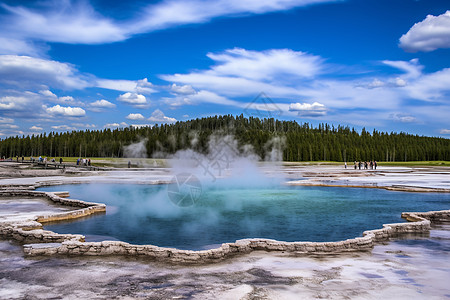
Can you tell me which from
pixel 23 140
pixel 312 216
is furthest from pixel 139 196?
pixel 23 140

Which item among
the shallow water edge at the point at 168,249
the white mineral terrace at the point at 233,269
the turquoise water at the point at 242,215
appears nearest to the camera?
the white mineral terrace at the point at 233,269

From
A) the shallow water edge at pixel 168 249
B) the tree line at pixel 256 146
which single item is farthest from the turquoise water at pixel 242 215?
the tree line at pixel 256 146

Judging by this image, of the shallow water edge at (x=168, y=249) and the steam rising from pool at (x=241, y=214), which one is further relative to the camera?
the steam rising from pool at (x=241, y=214)

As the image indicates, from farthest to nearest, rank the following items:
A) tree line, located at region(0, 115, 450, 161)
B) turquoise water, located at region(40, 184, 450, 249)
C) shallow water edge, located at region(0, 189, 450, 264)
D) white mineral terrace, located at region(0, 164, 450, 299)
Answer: tree line, located at region(0, 115, 450, 161), turquoise water, located at region(40, 184, 450, 249), shallow water edge, located at region(0, 189, 450, 264), white mineral terrace, located at region(0, 164, 450, 299)

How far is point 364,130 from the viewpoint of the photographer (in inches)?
5281

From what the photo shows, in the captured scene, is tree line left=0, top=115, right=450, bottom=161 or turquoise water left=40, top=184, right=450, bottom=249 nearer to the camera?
turquoise water left=40, top=184, right=450, bottom=249

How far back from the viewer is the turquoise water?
1093cm

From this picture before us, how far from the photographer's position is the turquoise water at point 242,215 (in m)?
10.9

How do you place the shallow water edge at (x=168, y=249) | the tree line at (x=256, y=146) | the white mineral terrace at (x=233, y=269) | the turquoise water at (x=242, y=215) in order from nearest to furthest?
the white mineral terrace at (x=233, y=269) → the shallow water edge at (x=168, y=249) → the turquoise water at (x=242, y=215) → the tree line at (x=256, y=146)

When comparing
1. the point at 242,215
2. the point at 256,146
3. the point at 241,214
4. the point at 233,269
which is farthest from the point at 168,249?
the point at 256,146

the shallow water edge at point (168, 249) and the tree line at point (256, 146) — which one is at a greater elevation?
the tree line at point (256, 146)

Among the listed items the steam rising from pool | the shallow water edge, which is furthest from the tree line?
the shallow water edge

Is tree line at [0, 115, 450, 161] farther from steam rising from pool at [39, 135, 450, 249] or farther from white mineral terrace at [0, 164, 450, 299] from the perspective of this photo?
white mineral terrace at [0, 164, 450, 299]

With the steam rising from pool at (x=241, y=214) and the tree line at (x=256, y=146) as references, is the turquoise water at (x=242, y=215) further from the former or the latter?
the tree line at (x=256, y=146)
